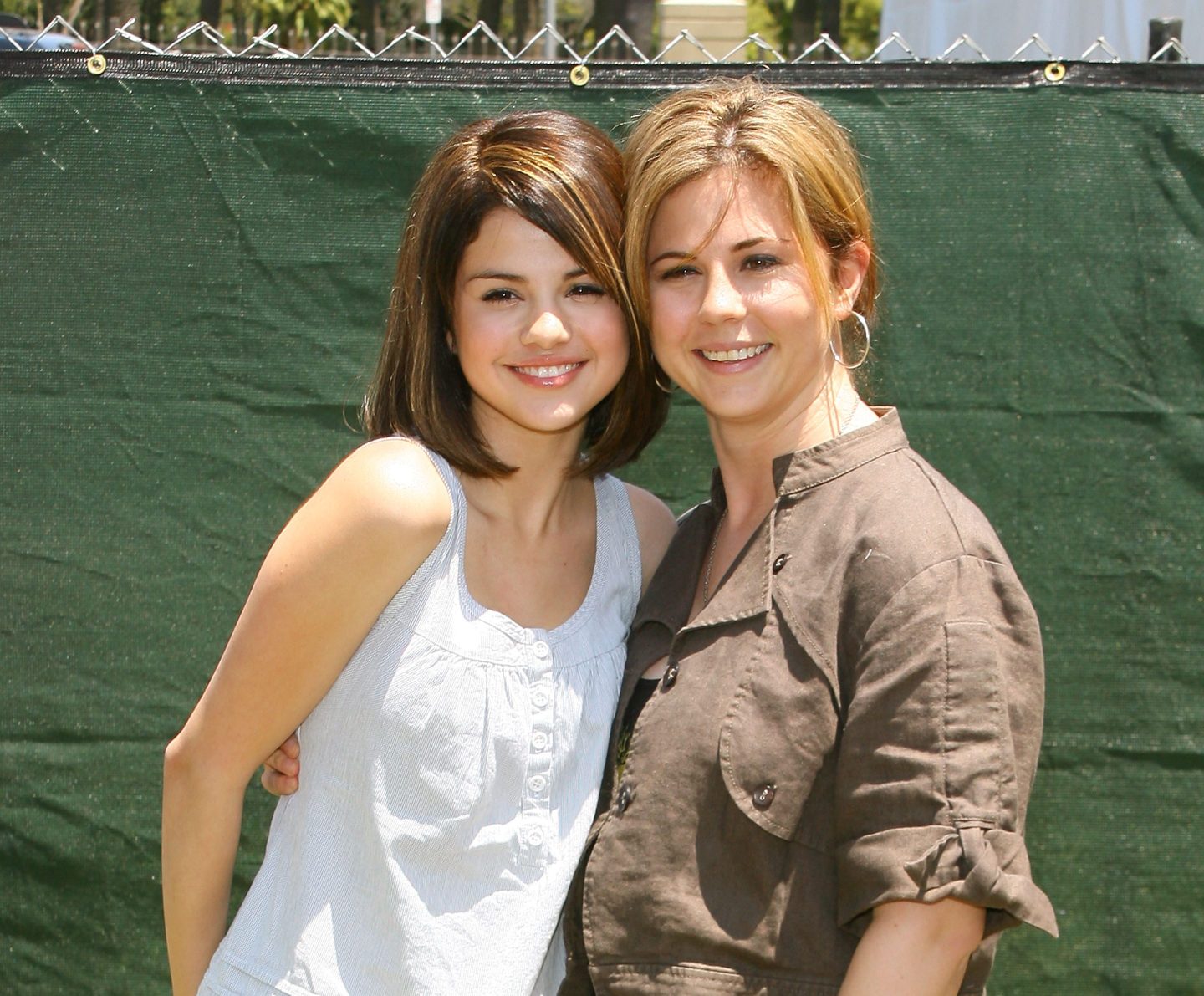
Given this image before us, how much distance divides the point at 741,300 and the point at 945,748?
682mm

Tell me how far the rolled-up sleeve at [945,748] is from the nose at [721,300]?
477mm

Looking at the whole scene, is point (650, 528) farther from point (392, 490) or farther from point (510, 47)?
point (510, 47)

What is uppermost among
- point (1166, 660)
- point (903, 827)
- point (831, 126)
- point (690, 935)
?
point (831, 126)

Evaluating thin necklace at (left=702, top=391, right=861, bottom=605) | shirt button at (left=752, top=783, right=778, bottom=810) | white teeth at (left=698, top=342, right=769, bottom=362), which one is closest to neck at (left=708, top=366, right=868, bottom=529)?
thin necklace at (left=702, top=391, right=861, bottom=605)

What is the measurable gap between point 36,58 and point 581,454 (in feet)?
4.80

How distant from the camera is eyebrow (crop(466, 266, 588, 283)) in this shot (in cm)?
210

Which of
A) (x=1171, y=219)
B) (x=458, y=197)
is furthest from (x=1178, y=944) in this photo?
(x=458, y=197)

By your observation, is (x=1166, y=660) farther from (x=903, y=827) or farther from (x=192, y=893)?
(x=192, y=893)

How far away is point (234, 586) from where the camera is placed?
3059 millimetres

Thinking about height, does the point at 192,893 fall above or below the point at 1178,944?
above

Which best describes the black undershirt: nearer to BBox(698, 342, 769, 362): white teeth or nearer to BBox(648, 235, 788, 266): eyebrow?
BBox(698, 342, 769, 362): white teeth

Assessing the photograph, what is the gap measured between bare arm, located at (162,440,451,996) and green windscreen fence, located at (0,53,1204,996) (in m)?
1.03

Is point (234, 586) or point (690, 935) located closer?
point (690, 935)

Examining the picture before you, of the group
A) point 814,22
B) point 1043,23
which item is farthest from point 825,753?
point 814,22
